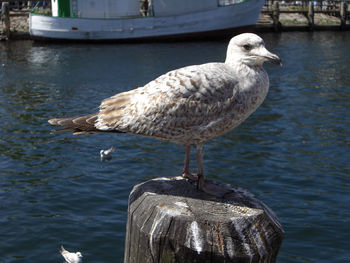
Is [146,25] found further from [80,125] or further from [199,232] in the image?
[199,232]

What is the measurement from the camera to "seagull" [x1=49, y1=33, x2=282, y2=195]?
14.2 ft

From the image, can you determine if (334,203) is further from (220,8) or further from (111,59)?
(220,8)

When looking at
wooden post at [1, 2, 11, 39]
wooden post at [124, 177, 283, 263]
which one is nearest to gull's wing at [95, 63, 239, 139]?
wooden post at [124, 177, 283, 263]

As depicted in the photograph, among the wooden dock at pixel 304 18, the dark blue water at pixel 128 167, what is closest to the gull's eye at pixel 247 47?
the dark blue water at pixel 128 167

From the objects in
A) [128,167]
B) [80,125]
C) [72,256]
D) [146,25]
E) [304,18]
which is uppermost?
[304,18]

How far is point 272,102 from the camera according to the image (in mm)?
16312

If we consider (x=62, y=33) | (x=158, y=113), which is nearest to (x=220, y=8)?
(x=62, y=33)

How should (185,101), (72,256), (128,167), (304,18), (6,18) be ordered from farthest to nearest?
1. (304,18)
2. (6,18)
3. (128,167)
4. (72,256)
5. (185,101)

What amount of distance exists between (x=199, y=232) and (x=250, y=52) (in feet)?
6.34

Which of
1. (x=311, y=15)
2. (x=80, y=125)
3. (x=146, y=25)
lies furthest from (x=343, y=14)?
(x=80, y=125)

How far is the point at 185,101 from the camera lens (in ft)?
14.2

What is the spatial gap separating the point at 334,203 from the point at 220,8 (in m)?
29.2

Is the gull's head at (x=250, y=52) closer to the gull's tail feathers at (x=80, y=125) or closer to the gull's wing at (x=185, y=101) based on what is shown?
the gull's wing at (x=185, y=101)

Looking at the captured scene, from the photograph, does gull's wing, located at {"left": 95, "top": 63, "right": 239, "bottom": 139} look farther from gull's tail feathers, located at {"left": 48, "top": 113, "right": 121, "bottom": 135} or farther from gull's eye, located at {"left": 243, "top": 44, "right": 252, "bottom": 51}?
gull's tail feathers, located at {"left": 48, "top": 113, "right": 121, "bottom": 135}
